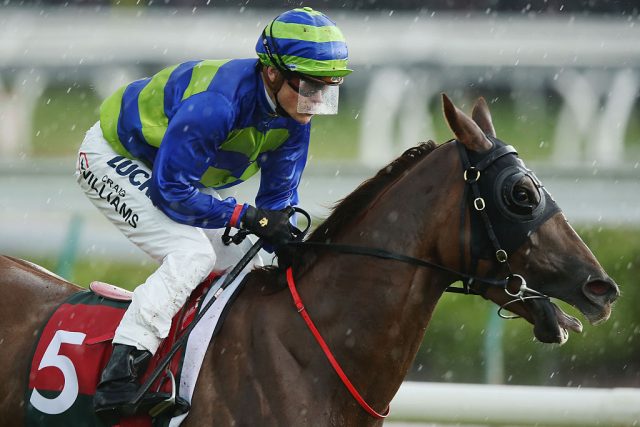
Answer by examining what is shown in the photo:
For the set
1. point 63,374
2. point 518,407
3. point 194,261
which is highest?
point 194,261

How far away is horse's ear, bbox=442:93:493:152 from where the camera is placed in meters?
3.29

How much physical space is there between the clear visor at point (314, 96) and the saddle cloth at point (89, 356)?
639 millimetres

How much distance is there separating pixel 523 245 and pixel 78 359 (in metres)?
1.57

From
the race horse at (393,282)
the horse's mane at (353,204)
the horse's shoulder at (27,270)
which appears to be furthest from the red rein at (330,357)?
the horse's shoulder at (27,270)

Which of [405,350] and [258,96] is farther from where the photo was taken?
[258,96]

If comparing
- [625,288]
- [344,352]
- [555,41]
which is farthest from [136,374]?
[555,41]

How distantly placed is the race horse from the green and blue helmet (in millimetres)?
411

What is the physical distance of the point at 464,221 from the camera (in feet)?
10.8

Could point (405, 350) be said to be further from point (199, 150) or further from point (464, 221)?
point (199, 150)

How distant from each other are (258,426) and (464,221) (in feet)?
3.04

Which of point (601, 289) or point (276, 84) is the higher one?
point (276, 84)

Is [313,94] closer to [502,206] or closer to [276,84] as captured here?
[276,84]

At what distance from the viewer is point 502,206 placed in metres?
3.23

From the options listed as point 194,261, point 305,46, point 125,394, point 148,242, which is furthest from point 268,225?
point 125,394
